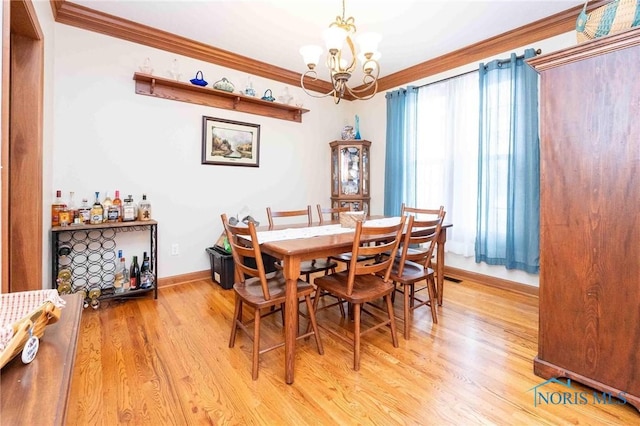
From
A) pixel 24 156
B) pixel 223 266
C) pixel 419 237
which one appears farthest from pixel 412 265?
pixel 24 156

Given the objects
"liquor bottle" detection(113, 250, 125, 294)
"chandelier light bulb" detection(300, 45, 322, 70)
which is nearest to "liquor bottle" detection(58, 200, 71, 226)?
"liquor bottle" detection(113, 250, 125, 294)

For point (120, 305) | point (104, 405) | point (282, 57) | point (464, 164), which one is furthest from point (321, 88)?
point (104, 405)

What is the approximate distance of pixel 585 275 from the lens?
1.53 m

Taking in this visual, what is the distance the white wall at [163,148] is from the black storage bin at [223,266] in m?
0.20

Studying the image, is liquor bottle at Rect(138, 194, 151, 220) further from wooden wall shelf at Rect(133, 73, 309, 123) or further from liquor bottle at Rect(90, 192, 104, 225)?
wooden wall shelf at Rect(133, 73, 309, 123)

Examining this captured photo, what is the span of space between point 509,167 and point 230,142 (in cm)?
288

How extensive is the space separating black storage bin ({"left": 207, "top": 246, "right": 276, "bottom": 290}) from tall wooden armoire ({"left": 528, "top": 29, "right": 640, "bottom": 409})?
2160mm

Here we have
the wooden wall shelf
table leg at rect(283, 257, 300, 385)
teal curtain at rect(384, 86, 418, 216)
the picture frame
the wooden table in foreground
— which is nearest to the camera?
the wooden table in foreground

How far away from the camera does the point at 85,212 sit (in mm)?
2611

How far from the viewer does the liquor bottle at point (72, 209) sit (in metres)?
2.52

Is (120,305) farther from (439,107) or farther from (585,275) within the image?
(439,107)

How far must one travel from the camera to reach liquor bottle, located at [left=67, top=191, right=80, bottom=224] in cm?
252

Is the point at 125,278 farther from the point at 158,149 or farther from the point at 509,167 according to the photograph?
the point at 509,167

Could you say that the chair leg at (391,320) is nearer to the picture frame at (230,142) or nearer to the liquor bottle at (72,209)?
the picture frame at (230,142)
